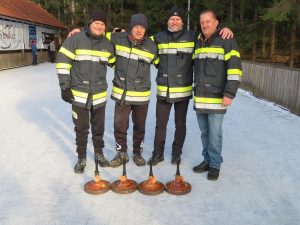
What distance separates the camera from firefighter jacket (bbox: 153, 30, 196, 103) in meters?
4.12

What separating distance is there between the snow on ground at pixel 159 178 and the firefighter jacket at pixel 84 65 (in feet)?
3.15

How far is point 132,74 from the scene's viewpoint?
165 inches

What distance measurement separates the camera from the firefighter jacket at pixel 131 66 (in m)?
4.14

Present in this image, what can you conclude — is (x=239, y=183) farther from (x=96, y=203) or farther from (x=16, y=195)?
(x=16, y=195)

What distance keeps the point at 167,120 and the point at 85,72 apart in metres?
1.24

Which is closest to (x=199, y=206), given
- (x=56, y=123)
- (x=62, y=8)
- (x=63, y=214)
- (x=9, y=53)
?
(x=63, y=214)

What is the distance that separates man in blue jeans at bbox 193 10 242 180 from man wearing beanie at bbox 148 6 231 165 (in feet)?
0.60

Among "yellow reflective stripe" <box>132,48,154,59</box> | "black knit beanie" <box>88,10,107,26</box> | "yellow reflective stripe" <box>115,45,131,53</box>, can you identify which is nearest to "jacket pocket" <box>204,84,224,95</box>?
"yellow reflective stripe" <box>132,48,154,59</box>

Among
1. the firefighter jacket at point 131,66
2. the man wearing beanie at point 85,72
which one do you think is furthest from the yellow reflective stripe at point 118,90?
the man wearing beanie at point 85,72

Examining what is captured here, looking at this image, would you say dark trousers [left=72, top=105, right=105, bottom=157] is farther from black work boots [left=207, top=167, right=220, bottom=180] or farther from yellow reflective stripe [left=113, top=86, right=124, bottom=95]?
black work boots [left=207, top=167, right=220, bottom=180]

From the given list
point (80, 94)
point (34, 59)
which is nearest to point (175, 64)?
point (80, 94)

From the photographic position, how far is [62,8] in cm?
4025

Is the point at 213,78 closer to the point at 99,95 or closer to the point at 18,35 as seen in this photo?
the point at 99,95

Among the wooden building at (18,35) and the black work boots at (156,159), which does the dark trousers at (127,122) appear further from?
Answer: the wooden building at (18,35)
